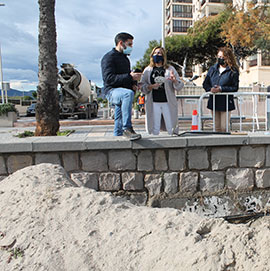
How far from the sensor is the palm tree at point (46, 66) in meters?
6.78

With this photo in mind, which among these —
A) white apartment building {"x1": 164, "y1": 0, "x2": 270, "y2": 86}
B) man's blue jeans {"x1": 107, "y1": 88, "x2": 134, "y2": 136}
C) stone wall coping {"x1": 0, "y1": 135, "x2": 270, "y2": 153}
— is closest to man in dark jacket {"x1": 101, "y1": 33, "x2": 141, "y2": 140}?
man's blue jeans {"x1": 107, "y1": 88, "x2": 134, "y2": 136}

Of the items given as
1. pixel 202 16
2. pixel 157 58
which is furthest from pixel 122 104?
pixel 202 16

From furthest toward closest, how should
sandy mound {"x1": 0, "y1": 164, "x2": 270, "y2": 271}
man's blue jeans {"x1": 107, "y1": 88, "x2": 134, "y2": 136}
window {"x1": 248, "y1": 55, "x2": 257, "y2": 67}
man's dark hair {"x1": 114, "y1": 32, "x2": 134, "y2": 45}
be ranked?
window {"x1": 248, "y1": 55, "x2": 257, "y2": 67}, man's dark hair {"x1": 114, "y1": 32, "x2": 134, "y2": 45}, man's blue jeans {"x1": 107, "y1": 88, "x2": 134, "y2": 136}, sandy mound {"x1": 0, "y1": 164, "x2": 270, "y2": 271}

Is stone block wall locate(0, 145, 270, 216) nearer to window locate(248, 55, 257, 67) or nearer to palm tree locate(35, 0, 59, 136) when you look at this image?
palm tree locate(35, 0, 59, 136)

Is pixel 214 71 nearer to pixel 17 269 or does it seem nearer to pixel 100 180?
pixel 100 180

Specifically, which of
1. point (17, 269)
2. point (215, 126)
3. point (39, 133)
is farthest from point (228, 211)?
point (39, 133)

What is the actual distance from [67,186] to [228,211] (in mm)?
2610

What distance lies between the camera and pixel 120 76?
13.9 feet

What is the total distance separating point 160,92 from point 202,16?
2033 inches

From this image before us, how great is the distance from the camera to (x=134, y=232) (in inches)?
82.0

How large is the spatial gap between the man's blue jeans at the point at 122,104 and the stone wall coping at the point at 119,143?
283mm

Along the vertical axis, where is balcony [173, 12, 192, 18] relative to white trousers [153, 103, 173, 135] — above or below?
above

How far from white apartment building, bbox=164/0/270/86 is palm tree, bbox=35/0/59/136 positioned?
28.8 meters

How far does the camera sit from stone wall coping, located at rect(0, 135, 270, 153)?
379 centimetres
